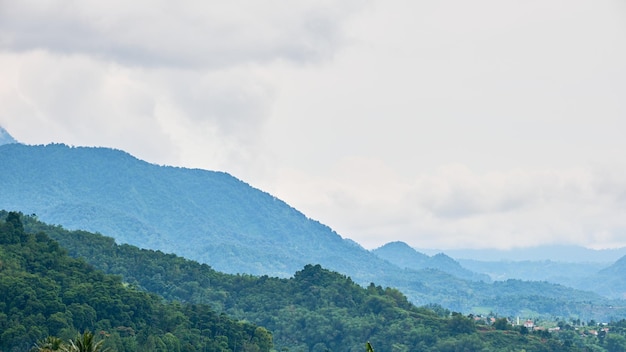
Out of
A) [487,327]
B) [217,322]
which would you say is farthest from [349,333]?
[217,322]

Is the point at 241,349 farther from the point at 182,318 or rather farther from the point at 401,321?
the point at 401,321

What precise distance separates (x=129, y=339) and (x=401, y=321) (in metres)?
72.5

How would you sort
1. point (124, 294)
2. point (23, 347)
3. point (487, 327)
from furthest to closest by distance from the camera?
1. point (487, 327)
2. point (124, 294)
3. point (23, 347)

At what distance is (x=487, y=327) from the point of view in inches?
7790

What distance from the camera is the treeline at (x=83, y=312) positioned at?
129625mm

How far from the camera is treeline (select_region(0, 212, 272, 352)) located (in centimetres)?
12962

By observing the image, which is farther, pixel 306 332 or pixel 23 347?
pixel 306 332

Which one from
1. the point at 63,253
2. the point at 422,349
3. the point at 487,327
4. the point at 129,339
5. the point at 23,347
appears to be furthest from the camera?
the point at 487,327

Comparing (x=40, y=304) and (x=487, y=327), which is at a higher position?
(x=487, y=327)

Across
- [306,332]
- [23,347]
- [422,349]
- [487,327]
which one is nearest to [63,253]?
[23,347]

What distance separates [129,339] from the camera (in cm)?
13650

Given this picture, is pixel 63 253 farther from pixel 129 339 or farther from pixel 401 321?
pixel 401 321

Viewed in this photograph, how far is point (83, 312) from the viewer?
137m

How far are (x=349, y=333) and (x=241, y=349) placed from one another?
143 feet
